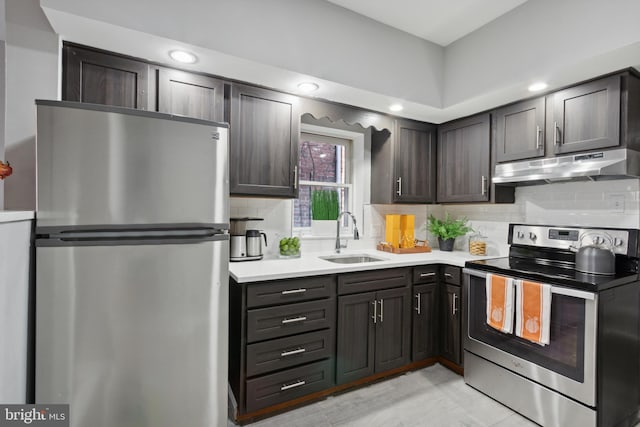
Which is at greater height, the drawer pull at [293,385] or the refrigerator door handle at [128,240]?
the refrigerator door handle at [128,240]

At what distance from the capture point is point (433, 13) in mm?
2242

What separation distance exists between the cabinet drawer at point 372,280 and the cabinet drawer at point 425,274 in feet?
0.26

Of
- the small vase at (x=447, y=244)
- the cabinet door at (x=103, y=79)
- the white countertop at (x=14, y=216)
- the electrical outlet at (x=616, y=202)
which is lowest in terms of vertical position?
the small vase at (x=447, y=244)

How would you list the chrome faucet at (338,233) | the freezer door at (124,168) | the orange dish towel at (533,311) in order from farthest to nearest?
1. the chrome faucet at (338,233)
2. the orange dish towel at (533,311)
3. the freezer door at (124,168)

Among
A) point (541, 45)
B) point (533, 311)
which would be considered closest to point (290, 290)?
point (533, 311)

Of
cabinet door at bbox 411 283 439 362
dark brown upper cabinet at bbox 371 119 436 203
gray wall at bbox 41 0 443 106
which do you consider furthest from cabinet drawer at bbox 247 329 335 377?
gray wall at bbox 41 0 443 106

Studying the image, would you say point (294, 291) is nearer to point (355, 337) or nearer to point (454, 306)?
point (355, 337)

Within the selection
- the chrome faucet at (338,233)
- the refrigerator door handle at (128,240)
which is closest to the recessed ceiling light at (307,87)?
the chrome faucet at (338,233)

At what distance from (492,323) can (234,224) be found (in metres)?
2.00

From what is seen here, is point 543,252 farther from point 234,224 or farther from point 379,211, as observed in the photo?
point 234,224

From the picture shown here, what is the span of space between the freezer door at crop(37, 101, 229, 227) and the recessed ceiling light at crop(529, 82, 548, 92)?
7.08 ft

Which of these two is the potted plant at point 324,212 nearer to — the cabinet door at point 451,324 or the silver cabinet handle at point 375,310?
the silver cabinet handle at point 375,310

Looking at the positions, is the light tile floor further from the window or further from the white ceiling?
the white ceiling

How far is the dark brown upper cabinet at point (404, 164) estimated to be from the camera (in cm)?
290
